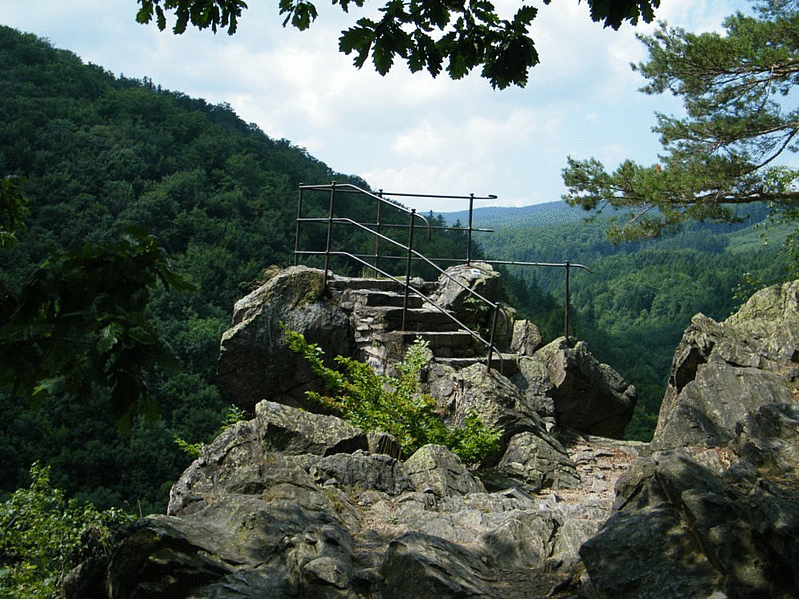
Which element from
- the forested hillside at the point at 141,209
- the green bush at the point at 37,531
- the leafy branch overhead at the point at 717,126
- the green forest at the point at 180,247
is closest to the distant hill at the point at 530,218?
the green forest at the point at 180,247

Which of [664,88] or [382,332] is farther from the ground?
[664,88]

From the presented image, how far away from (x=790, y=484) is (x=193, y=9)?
398 cm

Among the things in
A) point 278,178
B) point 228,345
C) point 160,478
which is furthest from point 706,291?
point 228,345

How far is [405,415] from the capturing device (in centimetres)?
673

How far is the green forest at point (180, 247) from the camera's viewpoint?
21.5 meters

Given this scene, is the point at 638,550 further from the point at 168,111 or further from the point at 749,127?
the point at 168,111

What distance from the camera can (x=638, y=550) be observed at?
9.95ft

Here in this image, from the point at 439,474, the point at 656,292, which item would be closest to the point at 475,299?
the point at 439,474

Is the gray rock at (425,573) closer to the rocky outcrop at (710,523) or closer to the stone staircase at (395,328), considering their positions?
the rocky outcrop at (710,523)

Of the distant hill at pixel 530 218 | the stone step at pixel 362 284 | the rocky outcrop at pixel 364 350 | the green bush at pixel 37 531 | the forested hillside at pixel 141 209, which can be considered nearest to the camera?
the green bush at pixel 37 531

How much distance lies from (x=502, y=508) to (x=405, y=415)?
1835 millimetres

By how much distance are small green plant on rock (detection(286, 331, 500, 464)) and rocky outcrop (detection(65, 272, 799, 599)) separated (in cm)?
26

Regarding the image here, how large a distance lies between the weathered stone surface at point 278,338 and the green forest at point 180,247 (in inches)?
149

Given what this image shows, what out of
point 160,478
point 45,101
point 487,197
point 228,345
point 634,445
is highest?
point 45,101
